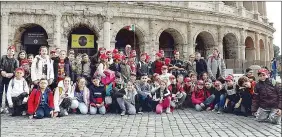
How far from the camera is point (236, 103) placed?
317 inches

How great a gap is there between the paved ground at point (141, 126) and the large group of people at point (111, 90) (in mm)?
444

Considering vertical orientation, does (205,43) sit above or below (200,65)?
above

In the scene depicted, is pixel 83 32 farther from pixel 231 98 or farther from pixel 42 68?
pixel 231 98

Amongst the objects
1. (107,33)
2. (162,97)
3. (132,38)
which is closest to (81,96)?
(162,97)

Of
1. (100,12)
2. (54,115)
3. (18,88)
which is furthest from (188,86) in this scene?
(100,12)

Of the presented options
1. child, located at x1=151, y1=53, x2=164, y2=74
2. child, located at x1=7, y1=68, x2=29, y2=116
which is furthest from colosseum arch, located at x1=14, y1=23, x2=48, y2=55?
Result: child, located at x1=7, y1=68, x2=29, y2=116

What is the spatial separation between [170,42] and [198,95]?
1357 centimetres

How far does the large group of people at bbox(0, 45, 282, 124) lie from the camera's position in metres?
7.27

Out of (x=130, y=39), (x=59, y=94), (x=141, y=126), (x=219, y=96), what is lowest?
(x=141, y=126)

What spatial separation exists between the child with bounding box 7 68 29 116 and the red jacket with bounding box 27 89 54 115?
0.28 metres

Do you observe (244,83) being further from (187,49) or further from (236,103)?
(187,49)

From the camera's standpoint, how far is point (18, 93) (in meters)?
7.43

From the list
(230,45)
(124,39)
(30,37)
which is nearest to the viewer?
(30,37)

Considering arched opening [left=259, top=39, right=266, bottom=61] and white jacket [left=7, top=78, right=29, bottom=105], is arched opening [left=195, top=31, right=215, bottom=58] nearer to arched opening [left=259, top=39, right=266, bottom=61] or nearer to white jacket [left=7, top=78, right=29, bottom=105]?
arched opening [left=259, top=39, right=266, bottom=61]
